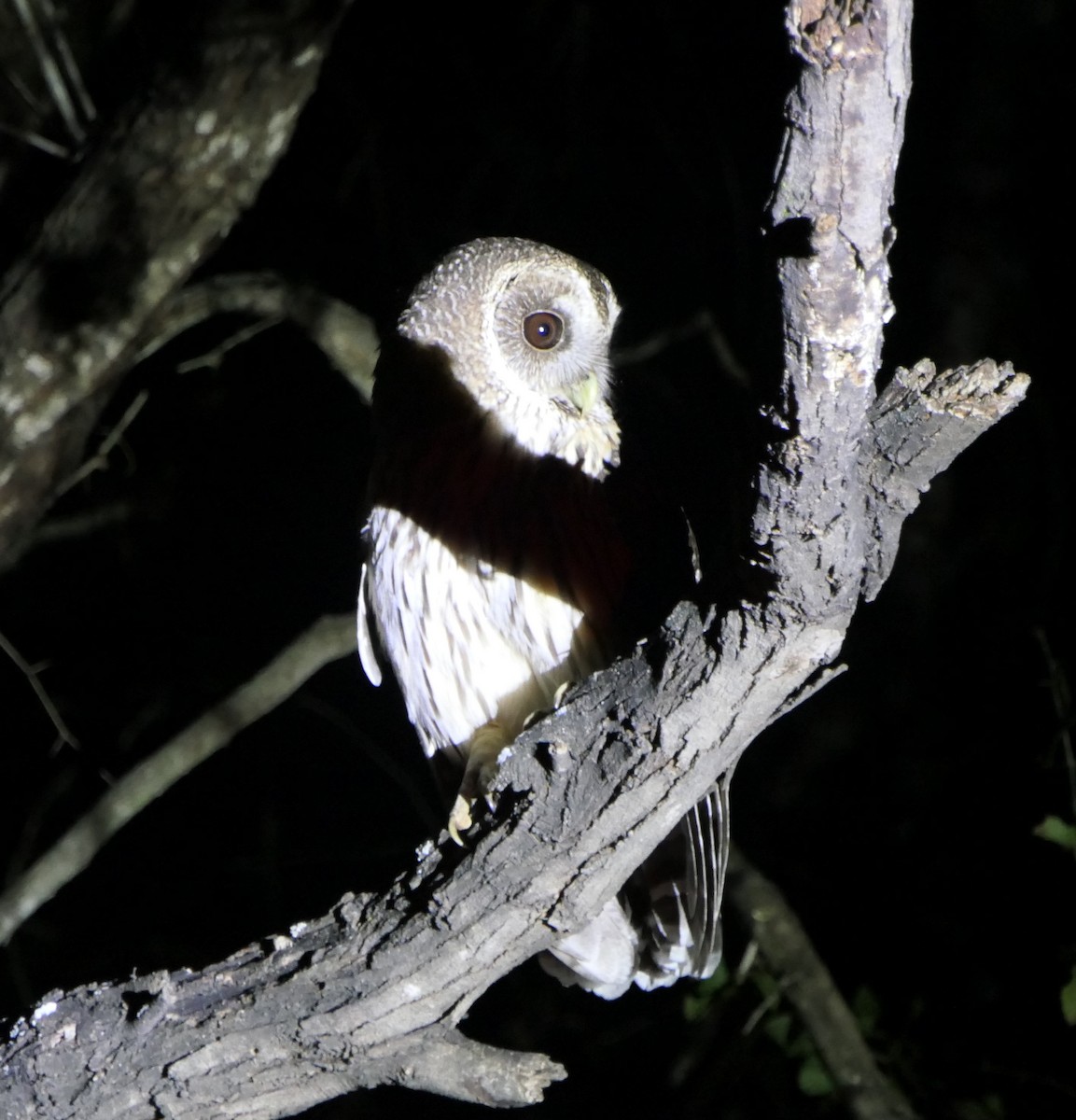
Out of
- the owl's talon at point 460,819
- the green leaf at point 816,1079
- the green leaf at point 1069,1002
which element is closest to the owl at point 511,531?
the owl's talon at point 460,819

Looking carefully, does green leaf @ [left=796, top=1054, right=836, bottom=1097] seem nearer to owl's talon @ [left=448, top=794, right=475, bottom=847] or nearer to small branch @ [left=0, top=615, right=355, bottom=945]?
owl's talon @ [left=448, top=794, right=475, bottom=847]

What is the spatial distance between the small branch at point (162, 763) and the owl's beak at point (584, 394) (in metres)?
0.71

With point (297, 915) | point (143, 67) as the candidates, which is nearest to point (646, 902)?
point (297, 915)

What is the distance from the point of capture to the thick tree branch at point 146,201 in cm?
212

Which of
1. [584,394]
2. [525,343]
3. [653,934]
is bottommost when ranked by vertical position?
[653,934]

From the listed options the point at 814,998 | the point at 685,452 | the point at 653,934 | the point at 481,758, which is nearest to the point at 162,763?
the point at 481,758

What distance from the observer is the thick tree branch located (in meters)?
2.12

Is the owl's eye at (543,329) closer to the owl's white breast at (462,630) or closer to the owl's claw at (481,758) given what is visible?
the owl's white breast at (462,630)

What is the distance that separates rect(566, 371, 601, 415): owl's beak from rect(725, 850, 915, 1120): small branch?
3.67 feet

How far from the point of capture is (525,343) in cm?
213

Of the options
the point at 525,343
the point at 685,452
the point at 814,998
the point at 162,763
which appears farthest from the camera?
the point at 685,452

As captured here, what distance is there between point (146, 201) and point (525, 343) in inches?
30.1

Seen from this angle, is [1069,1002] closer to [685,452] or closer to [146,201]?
[685,452]

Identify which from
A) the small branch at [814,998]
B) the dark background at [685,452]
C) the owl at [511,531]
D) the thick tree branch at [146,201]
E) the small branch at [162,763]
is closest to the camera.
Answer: the owl at [511,531]
